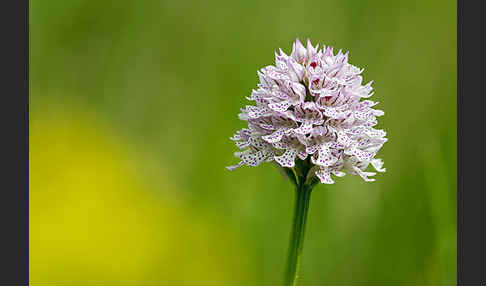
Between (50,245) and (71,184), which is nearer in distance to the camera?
(50,245)

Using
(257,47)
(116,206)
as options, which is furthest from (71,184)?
(257,47)

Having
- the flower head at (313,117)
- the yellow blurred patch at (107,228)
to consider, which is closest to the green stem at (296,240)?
the flower head at (313,117)

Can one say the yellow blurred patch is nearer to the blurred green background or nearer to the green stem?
the blurred green background

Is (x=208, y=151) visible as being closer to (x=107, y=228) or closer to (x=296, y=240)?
(x=107, y=228)

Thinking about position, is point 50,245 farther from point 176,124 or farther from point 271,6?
point 271,6

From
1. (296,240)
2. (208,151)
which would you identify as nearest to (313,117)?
(296,240)

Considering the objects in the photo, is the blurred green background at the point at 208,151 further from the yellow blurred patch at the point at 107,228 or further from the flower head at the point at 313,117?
the flower head at the point at 313,117

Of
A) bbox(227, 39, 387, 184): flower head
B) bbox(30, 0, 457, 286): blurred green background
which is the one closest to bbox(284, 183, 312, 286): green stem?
bbox(227, 39, 387, 184): flower head
